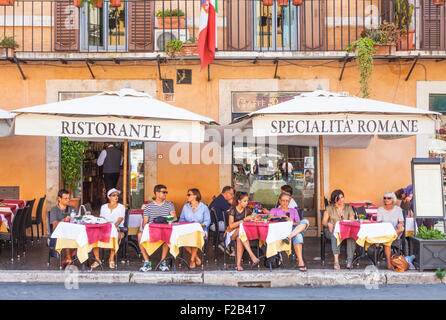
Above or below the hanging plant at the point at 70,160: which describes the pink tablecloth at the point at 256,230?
below

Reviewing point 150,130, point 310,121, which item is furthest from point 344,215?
point 150,130

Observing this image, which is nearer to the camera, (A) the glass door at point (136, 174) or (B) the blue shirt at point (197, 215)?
(B) the blue shirt at point (197, 215)

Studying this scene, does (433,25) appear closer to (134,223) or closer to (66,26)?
(134,223)

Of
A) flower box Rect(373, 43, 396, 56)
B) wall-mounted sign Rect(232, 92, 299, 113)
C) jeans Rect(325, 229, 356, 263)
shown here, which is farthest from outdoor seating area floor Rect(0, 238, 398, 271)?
flower box Rect(373, 43, 396, 56)

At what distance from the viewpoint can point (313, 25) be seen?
10.8m

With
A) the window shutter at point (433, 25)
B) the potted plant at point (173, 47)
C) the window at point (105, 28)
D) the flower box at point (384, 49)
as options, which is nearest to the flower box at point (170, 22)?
the potted plant at point (173, 47)

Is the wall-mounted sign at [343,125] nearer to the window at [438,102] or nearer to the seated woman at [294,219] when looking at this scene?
the seated woman at [294,219]

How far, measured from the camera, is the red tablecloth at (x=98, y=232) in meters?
7.08

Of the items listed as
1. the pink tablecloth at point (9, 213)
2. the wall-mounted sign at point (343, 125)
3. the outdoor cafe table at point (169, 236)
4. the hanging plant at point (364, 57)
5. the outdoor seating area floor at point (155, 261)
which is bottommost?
the outdoor seating area floor at point (155, 261)

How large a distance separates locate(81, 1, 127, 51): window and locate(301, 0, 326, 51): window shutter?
13.8ft

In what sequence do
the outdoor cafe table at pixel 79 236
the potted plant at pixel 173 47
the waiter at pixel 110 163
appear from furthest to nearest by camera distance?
the waiter at pixel 110 163 < the potted plant at pixel 173 47 < the outdoor cafe table at pixel 79 236

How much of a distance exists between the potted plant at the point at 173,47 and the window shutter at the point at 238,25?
127 centimetres

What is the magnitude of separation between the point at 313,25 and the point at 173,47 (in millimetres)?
3328
